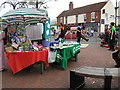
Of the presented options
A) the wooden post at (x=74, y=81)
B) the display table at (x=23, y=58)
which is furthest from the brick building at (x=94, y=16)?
the wooden post at (x=74, y=81)

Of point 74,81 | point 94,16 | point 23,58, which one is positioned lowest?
point 74,81

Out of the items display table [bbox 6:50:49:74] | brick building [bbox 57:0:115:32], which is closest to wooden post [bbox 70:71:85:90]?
display table [bbox 6:50:49:74]

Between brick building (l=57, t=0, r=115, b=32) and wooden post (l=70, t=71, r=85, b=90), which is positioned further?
brick building (l=57, t=0, r=115, b=32)

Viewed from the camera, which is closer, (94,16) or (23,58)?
(23,58)

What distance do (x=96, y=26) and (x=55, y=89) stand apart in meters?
34.9

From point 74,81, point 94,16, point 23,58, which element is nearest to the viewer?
point 74,81

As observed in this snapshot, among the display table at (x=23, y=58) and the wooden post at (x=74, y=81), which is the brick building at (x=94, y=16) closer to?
the display table at (x=23, y=58)

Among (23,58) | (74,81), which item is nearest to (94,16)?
(23,58)

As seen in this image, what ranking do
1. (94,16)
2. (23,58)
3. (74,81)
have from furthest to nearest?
(94,16), (23,58), (74,81)

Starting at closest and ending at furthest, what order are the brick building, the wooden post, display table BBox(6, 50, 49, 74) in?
the wooden post, display table BBox(6, 50, 49, 74), the brick building

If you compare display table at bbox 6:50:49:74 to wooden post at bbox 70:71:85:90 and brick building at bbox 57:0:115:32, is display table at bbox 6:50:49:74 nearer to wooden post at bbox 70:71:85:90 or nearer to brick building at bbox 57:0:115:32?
wooden post at bbox 70:71:85:90

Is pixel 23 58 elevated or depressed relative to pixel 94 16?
depressed

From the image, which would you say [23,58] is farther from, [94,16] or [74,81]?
[94,16]

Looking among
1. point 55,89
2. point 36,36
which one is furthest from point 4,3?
point 55,89
